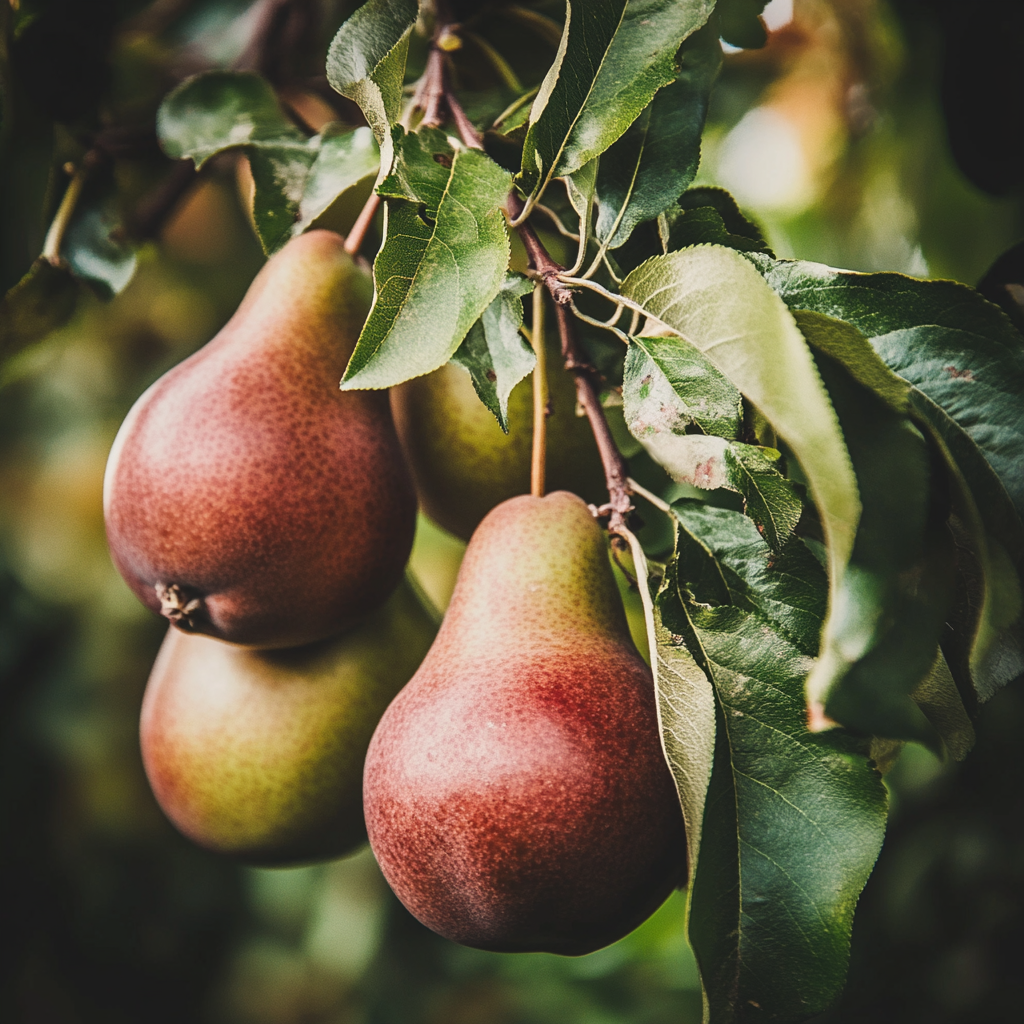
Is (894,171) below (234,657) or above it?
below

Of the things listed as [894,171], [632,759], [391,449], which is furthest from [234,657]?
[894,171]

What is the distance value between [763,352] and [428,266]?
214mm

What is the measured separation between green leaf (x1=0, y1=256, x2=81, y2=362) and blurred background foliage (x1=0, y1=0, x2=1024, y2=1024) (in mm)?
523

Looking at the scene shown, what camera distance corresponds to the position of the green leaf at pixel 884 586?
390mm

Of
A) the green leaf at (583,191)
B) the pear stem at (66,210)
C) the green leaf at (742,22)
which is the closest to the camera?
the green leaf at (583,191)

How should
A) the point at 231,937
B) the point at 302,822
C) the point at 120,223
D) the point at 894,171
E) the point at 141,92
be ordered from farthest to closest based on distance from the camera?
the point at 231,937 < the point at 894,171 < the point at 141,92 < the point at 120,223 < the point at 302,822

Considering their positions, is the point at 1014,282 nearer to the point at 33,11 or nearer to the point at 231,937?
the point at 33,11

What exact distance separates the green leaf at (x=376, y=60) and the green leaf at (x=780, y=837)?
1.19 feet

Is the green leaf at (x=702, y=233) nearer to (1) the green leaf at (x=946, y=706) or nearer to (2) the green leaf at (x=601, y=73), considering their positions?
(2) the green leaf at (x=601, y=73)

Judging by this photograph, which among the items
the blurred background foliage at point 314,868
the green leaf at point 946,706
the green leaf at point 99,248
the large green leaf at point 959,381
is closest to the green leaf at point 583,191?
the large green leaf at point 959,381

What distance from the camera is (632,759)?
558 mm

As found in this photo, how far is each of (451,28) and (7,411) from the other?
5.63ft

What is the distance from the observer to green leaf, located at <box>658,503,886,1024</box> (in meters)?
0.50

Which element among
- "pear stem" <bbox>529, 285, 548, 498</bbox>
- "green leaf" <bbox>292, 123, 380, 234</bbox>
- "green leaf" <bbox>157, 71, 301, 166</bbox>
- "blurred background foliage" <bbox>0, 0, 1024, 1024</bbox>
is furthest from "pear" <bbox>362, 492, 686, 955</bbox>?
"blurred background foliage" <bbox>0, 0, 1024, 1024</bbox>
